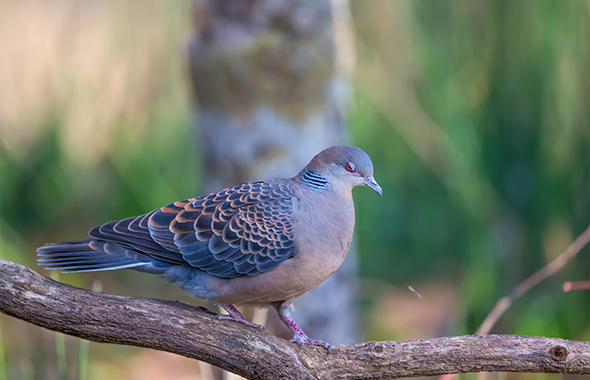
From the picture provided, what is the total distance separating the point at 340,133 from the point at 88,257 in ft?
7.12

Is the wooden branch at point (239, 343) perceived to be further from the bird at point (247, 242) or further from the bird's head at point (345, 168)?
the bird's head at point (345, 168)

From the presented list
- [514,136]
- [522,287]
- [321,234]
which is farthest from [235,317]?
[514,136]

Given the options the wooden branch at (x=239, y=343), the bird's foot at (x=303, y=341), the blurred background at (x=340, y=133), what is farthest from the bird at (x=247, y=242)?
the blurred background at (x=340, y=133)

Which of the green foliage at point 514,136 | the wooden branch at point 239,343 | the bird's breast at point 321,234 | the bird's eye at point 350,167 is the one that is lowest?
the wooden branch at point 239,343

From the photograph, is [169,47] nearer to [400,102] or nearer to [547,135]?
[400,102]

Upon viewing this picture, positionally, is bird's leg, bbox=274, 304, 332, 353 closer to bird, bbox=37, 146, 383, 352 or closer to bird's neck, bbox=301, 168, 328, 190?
bird, bbox=37, 146, 383, 352

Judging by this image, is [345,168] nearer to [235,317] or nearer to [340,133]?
[235,317]

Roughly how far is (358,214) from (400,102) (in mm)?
1271

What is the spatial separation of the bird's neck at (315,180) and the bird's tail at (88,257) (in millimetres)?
703

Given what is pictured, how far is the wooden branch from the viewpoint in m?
1.81

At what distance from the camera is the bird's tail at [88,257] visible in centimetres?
203

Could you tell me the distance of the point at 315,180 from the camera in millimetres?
2170

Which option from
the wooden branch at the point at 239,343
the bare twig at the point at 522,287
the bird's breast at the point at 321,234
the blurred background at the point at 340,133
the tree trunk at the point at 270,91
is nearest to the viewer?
the wooden branch at the point at 239,343

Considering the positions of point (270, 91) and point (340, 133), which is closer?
point (270, 91)
